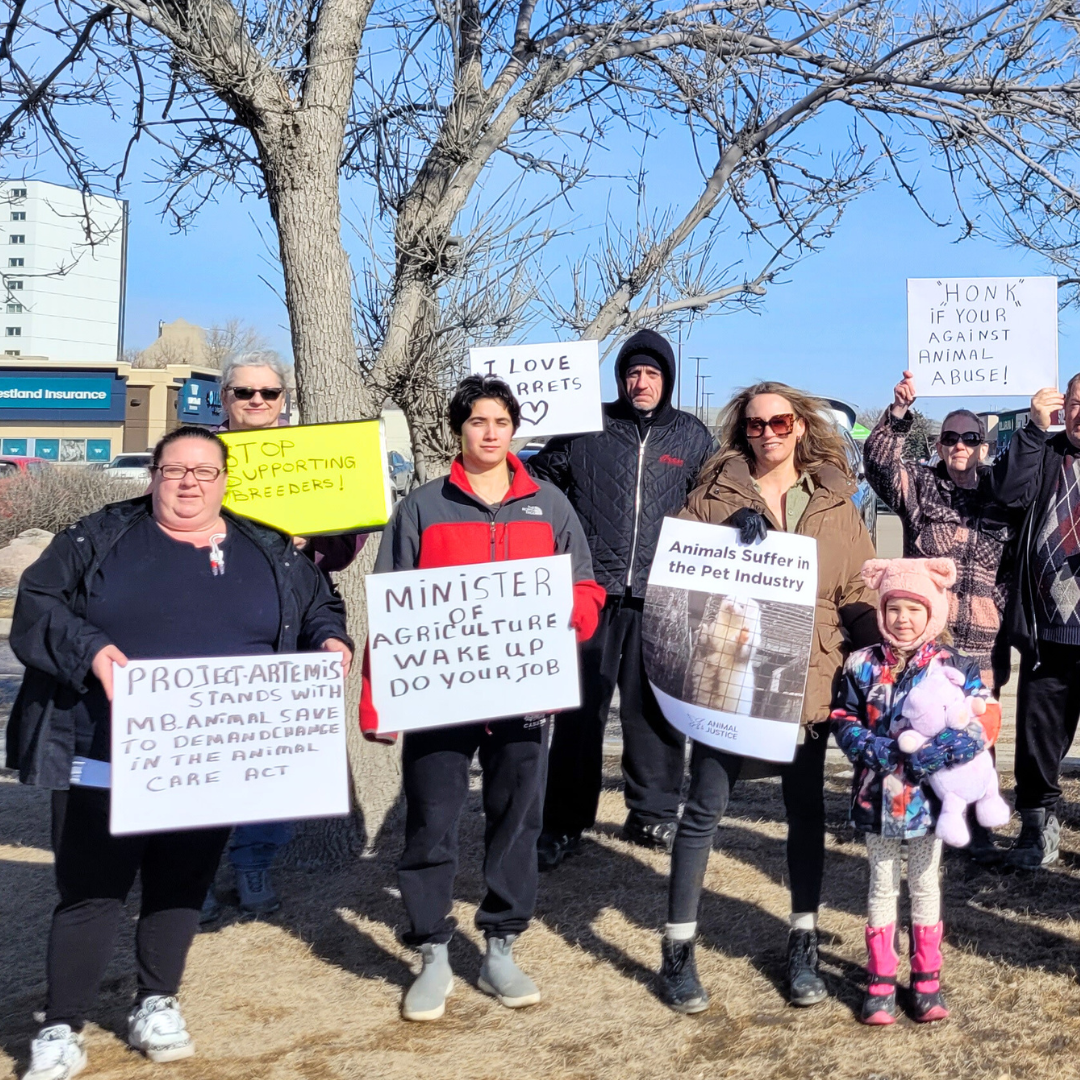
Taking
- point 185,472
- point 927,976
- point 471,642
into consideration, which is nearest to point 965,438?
point 927,976

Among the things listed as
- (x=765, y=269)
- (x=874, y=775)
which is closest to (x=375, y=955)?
(x=874, y=775)

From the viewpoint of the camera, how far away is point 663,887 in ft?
15.6

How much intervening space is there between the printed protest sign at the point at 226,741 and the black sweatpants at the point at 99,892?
0.56ft

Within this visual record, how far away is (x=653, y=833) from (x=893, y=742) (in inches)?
76.1

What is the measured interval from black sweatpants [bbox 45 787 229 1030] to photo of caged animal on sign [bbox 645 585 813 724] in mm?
1487

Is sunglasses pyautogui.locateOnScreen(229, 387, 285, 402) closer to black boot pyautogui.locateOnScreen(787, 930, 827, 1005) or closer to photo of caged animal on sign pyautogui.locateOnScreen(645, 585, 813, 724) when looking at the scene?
photo of caged animal on sign pyautogui.locateOnScreen(645, 585, 813, 724)

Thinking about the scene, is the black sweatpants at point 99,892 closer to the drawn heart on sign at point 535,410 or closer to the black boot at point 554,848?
the black boot at point 554,848

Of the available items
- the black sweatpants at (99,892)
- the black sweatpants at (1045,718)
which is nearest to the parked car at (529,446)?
the black sweatpants at (99,892)

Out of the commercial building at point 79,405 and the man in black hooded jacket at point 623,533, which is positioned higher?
the commercial building at point 79,405

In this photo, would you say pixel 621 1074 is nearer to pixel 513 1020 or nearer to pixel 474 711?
pixel 513 1020

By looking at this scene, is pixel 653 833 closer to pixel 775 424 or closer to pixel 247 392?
pixel 775 424

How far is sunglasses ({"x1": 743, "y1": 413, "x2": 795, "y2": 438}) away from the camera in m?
3.68

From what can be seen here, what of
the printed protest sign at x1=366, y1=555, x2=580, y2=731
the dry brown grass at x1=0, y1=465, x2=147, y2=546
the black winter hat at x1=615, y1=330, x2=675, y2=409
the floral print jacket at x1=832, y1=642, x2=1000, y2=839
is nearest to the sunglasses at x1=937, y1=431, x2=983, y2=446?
the black winter hat at x1=615, y1=330, x2=675, y2=409

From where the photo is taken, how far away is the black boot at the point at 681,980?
362 cm
